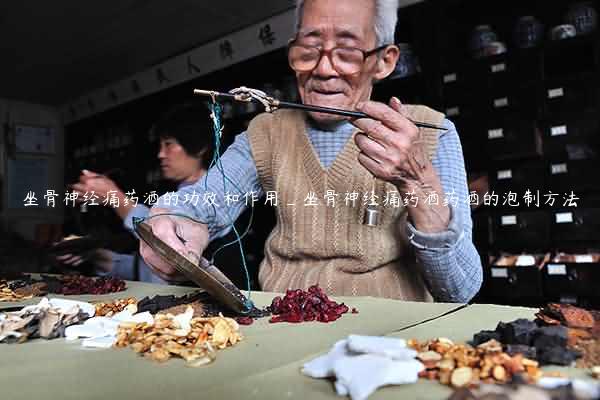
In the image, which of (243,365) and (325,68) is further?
(325,68)

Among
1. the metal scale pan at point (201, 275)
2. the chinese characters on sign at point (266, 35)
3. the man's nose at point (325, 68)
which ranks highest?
the chinese characters on sign at point (266, 35)

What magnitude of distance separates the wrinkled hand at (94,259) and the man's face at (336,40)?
1091 mm

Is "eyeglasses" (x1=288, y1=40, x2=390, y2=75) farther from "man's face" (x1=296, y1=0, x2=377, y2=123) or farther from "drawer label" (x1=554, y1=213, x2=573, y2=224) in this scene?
"drawer label" (x1=554, y1=213, x2=573, y2=224)

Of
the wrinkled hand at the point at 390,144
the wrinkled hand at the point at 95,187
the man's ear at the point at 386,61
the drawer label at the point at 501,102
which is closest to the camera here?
the wrinkled hand at the point at 390,144

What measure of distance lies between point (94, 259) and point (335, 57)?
1.21m

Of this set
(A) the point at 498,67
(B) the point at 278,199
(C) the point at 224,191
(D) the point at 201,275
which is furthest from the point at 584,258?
(D) the point at 201,275

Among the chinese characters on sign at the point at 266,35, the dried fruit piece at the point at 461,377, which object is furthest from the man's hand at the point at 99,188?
the chinese characters on sign at the point at 266,35

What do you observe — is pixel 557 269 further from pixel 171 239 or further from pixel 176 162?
pixel 171 239

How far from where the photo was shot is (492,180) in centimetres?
256

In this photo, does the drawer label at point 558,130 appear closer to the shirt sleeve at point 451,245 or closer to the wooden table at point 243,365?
the shirt sleeve at point 451,245

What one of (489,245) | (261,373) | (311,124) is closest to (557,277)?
(489,245)

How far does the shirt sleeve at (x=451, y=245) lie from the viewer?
895 millimetres

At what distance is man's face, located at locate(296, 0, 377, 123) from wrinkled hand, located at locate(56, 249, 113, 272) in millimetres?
1091

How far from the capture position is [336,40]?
114 cm
